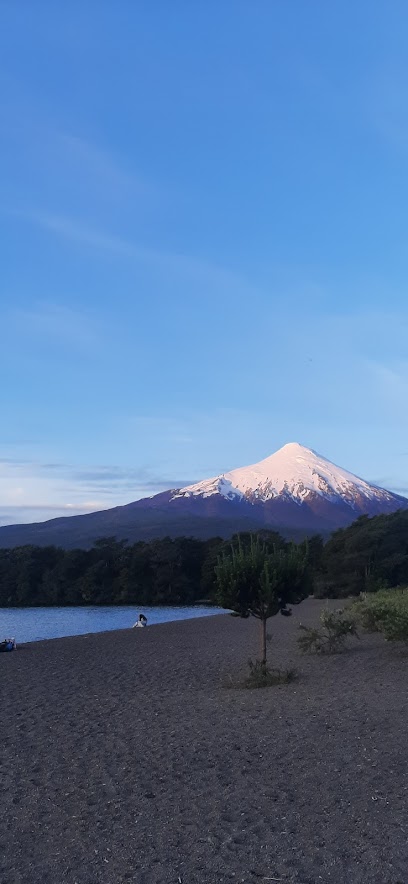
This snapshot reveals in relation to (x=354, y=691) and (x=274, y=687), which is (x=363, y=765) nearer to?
(x=354, y=691)

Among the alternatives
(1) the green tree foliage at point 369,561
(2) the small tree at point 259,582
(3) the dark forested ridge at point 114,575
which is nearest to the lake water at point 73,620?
(3) the dark forested ridge at point 114,575

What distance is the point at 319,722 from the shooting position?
10.3 m

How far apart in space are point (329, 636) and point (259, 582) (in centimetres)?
425

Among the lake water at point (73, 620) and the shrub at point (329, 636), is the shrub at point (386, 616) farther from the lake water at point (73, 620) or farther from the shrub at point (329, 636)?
the lake water at point (73, 620)

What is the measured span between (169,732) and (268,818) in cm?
436

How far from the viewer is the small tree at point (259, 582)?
14.7 metres

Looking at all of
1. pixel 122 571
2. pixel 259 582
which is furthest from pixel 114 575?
pixel 259 582

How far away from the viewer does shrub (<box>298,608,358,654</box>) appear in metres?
17.9

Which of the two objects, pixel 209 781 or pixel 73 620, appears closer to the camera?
pixel 209 781

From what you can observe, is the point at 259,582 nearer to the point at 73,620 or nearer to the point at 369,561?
the point at 73,620

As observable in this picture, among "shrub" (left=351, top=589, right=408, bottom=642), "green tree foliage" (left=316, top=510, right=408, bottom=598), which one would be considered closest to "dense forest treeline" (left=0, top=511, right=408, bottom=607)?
"green tree foliage" (left=316, top=510, right=408, bottom=598)

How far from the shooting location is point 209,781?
25.4 ft

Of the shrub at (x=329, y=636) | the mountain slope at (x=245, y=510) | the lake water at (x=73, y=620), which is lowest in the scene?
the shrub at (x=329, y=636)

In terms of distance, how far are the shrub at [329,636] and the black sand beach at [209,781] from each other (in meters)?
1.94
